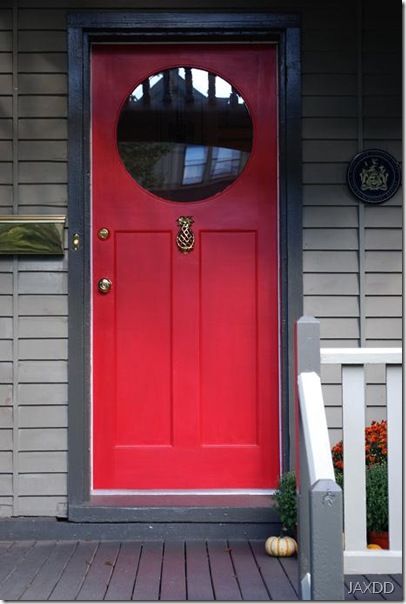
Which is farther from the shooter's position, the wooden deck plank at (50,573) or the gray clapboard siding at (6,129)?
the gray clapboard siding at (6,129)

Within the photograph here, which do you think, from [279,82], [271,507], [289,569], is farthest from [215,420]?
[279,82]

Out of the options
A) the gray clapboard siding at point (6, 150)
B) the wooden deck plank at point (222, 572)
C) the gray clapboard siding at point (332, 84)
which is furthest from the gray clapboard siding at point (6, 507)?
the gray clapboard siding at point (332, 84)

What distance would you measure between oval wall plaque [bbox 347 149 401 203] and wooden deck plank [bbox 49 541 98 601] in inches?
83.0

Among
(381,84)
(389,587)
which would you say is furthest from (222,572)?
(381,84)

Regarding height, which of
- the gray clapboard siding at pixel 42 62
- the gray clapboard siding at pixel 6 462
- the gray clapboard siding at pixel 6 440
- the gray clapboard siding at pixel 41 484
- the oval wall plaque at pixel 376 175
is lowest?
the gray clapboard siding at pixel 41 484

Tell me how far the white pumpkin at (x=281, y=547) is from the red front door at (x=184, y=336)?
48 centimetres

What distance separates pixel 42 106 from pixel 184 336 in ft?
4.36

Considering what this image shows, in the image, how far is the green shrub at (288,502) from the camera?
3584 millimetres

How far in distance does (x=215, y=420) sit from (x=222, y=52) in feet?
6.07

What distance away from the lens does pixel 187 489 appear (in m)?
4.01

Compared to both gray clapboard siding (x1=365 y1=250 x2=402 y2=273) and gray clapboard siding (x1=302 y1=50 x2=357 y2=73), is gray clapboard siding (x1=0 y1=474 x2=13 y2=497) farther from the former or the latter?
gray clapboard siding (x1=302 y1=50 x2=357 y2=73)

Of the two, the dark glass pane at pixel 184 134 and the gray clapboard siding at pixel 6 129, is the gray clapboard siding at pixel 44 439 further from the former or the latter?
the gray clapboard siding at pixel 6 129

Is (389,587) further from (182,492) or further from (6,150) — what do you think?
(6,150)

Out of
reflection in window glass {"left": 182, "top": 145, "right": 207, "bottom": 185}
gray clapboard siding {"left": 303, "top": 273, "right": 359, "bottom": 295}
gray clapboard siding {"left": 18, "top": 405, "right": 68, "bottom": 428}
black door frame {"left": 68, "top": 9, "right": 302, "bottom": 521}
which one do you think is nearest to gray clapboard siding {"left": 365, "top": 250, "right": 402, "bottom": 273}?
gray clapboard siding {"left": 303, "top": 273, "right": 359, "bottom": 295}
